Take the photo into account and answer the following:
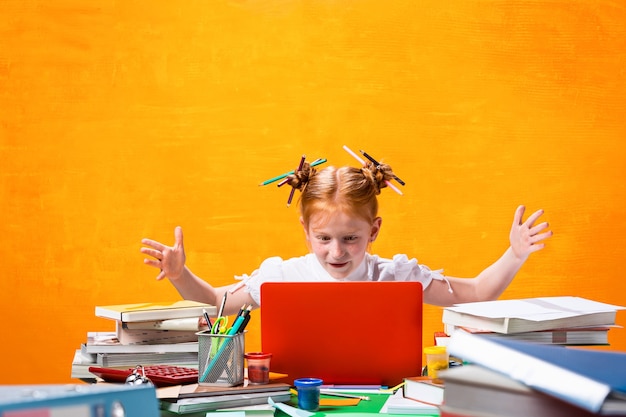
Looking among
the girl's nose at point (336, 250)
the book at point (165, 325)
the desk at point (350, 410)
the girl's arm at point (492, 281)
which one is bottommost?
the desk at point (350, 410)

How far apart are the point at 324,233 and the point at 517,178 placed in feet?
4.40

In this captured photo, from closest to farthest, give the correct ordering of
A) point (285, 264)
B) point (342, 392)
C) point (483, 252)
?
1. point (342, 392)
2. point (285, 264)
3. point (483, 252)

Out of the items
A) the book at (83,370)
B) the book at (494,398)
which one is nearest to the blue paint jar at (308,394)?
the book at (83,370)

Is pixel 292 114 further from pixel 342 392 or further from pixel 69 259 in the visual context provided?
pixel 342 392

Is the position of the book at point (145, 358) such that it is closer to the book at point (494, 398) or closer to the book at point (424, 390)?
the book at point (424, 390)

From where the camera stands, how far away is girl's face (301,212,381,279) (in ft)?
7.48

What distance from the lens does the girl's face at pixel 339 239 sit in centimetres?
228

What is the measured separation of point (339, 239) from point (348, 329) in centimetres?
67

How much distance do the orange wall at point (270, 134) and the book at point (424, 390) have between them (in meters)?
1.88

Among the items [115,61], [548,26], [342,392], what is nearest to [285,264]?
[342,392]

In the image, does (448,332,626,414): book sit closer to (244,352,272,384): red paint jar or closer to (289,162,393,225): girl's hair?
(244,352,272,384): red paint jar

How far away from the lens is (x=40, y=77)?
3418 mm

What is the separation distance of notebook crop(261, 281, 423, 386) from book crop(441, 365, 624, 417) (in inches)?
31.9

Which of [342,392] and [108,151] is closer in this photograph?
[342,392]
